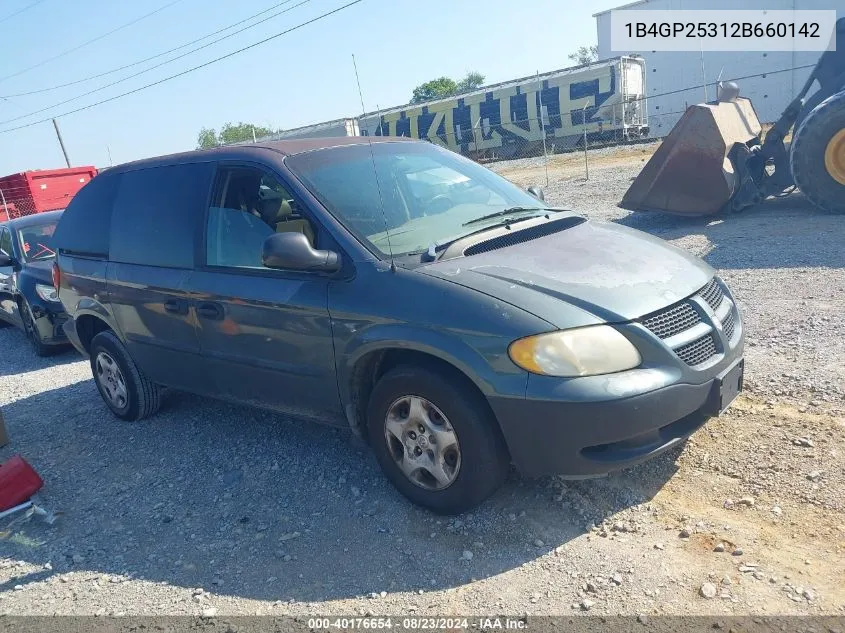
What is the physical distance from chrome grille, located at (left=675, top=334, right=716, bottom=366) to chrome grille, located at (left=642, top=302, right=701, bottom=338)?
81mm

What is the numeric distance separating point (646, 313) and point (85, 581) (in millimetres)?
2990

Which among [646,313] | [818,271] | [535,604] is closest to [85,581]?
[535,604]

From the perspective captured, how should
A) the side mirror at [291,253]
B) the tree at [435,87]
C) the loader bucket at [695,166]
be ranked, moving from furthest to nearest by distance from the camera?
the tree at [435,87], the loader bucket at [695,166], the side mirror at [291,253]

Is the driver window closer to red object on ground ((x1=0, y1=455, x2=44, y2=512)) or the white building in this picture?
red object on ground ((x1=0, y1=455, x2=44, y2=512))

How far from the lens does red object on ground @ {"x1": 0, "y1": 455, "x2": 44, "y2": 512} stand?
405cm

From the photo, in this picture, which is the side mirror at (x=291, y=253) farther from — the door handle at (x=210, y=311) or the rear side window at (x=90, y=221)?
the rear side window at (x=90, y=221)

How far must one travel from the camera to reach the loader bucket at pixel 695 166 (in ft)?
30.0

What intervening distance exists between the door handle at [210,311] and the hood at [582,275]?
4.70 feet

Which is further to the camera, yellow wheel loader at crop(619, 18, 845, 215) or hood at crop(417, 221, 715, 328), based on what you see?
yellow wheel loader at crop(619, 18, 845, 215)

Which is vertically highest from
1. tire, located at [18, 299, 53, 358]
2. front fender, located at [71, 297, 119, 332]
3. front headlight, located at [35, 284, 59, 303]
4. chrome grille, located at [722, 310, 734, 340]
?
front fender, located at [71, 297, 119, 332]

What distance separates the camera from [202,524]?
368cm

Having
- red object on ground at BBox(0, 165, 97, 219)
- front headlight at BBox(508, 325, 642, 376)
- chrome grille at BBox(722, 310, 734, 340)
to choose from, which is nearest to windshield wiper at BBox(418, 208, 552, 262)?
front headlight at BBox(508, 325, 642, 376)

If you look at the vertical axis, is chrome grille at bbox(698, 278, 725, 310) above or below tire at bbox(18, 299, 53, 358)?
above

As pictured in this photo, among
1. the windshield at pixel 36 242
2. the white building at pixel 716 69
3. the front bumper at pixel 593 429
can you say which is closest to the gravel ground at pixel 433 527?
the front bumper at pixel 593 429
